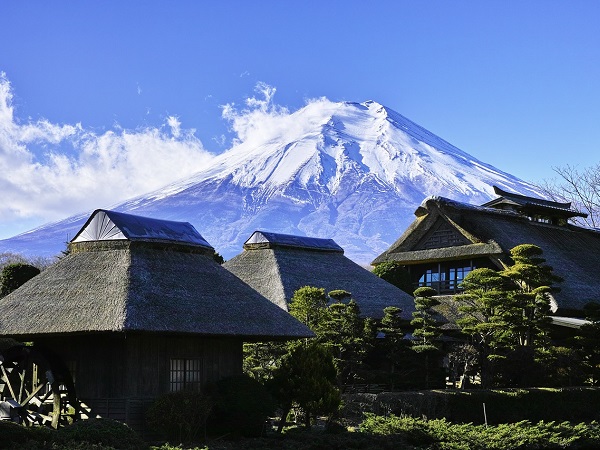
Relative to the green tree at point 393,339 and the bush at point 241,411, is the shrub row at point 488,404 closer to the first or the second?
the green tree at point 393,339

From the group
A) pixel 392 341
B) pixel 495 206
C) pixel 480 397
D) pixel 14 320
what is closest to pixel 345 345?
pixel 392 341

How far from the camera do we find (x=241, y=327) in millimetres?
24469

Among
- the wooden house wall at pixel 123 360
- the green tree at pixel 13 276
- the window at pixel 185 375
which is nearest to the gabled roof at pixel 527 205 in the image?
the green tree at pixel 13 276

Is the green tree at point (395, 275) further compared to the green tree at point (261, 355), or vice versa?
the green tree at point (395, 275)

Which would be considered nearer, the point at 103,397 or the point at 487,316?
the point at 103,397

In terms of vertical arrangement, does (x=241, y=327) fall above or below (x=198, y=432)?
above

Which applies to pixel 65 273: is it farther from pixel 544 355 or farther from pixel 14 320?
pixel 544 355

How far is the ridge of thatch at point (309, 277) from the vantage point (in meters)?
38.1

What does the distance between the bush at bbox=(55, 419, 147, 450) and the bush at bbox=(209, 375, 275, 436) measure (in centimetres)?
545

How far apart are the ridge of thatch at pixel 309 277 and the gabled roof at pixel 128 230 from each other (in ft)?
32.7

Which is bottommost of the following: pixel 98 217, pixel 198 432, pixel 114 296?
pixel 198 432

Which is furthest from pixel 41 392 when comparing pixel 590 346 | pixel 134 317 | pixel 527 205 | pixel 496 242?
pixel 527 205

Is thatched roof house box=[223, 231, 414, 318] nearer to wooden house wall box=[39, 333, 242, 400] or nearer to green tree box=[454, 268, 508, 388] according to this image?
green tree box=[454, 268, 508, 388]

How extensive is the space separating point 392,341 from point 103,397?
13.8 meters
